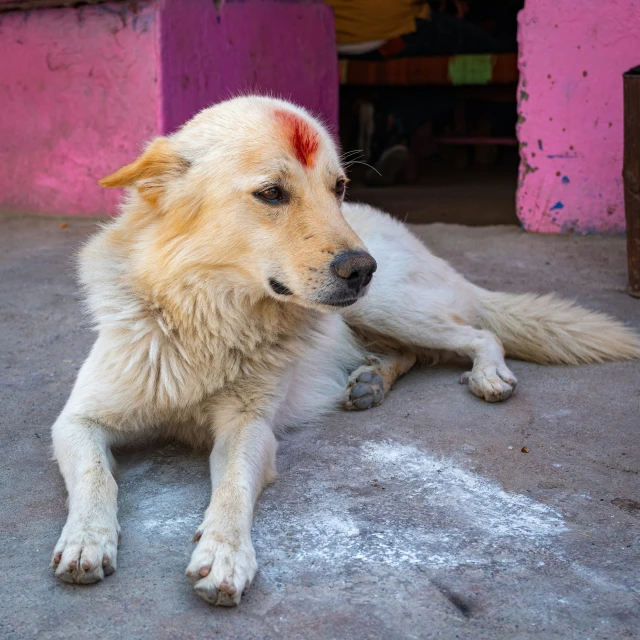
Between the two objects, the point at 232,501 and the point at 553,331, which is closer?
the point at 232,501

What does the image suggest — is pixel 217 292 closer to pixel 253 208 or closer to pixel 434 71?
pixel 253 208

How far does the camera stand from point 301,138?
2.63 meters

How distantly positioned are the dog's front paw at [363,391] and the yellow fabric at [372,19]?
692 cm

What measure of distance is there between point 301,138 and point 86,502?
4.13 ft

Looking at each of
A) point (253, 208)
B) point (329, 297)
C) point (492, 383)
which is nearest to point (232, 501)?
point (329, 297)

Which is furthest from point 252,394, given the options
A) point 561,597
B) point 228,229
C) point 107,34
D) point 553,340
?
point 107,34

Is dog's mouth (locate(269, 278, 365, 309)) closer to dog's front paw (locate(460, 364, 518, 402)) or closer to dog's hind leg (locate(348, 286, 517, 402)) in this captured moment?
dog's front paw (locate(460, 364, 518, 402))

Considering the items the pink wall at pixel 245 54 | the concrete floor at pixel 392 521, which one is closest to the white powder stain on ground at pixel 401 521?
the concrete floor at pixel 392 521

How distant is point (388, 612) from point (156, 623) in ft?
1.70

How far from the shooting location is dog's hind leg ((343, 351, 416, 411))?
3.28 meters

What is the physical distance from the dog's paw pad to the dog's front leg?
592 mm

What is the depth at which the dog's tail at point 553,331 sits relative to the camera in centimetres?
369

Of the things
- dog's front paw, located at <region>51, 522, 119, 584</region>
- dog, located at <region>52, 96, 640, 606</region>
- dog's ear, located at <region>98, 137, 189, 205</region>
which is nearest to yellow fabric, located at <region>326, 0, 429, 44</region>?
dog, located at <region>52, 96, 640, 606</region>

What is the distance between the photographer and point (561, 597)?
1.98 metres
